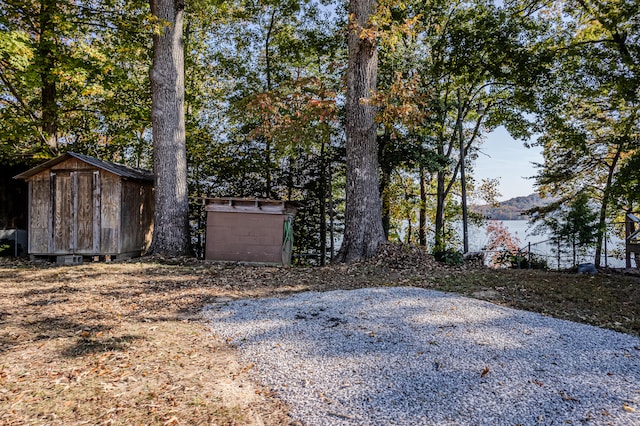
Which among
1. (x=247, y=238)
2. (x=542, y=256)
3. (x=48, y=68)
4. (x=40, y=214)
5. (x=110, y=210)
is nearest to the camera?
(x=247, y=238)

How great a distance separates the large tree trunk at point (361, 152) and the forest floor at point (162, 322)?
631 mm

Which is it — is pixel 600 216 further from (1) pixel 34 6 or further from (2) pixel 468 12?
(1) pixel 34 6

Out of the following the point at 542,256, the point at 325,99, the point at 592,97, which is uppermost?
the point at 592,97

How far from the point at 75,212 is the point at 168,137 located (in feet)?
10.4

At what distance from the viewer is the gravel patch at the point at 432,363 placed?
2.64 m

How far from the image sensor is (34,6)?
11.1 meters

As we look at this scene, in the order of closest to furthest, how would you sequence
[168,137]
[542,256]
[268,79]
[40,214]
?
[168,137], [40,214], [542,256], [268,79]

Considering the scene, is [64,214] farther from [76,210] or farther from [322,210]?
[322,210]

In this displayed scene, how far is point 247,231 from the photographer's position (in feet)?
31.9

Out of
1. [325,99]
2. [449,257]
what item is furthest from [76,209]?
[449,257]

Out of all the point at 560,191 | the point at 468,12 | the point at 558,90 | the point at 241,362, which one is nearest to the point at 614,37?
the point at 558,90

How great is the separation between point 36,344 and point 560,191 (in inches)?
735

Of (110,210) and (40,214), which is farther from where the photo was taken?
(40,214)

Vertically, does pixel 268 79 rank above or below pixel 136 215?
above
